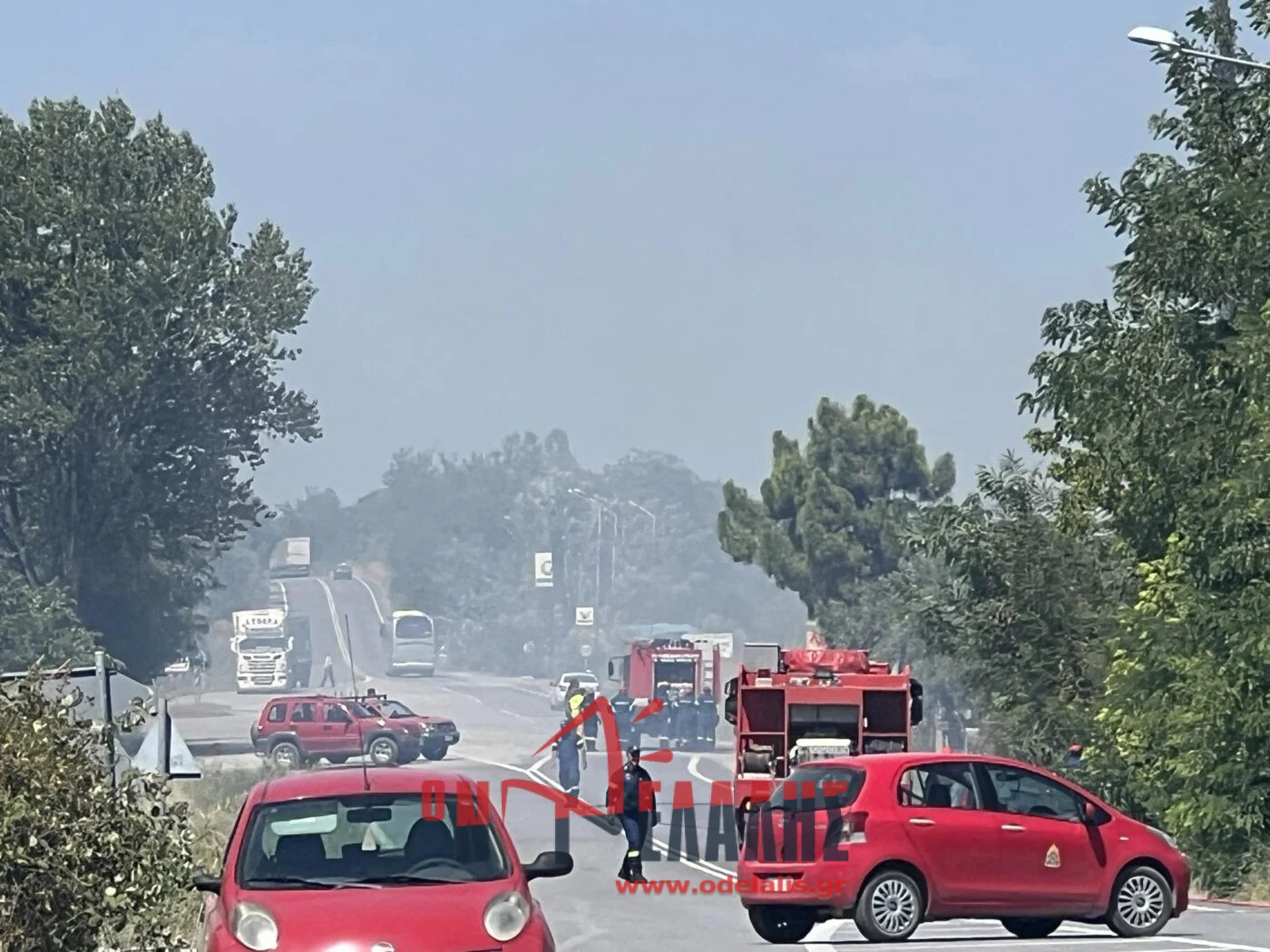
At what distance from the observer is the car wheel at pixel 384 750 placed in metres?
50.7

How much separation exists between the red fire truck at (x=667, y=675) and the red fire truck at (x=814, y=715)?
34.9 meters

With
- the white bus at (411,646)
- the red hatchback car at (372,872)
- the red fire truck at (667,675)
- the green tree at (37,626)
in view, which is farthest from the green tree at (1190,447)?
the white bus at (411,646)

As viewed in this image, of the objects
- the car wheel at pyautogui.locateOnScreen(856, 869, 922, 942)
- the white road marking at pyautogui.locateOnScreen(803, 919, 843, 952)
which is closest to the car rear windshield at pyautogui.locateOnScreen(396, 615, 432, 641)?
the white road marking at pyautogui.locateOnScreen(803, 919, 843, 952)

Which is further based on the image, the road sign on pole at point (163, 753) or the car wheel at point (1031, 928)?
the car wheel at point (1031, 928)

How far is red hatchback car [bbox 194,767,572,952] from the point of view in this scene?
1077 centimetres

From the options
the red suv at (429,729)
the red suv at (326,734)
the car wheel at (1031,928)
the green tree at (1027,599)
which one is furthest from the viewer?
the red suv at (429,729)

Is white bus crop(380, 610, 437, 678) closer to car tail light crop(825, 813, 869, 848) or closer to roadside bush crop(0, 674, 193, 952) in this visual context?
car tail light crop(825, 813, 869, 848)

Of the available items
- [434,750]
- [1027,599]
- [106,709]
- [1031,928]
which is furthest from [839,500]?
[106,709]

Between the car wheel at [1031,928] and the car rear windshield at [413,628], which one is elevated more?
the car rear windshield at [413,628]

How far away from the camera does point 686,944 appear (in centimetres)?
1753

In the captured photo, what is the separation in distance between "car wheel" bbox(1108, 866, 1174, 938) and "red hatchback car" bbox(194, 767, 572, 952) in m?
7.11

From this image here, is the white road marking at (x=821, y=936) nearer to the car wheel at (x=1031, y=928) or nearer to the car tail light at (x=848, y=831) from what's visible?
the car tail light at (x=848, y=831)

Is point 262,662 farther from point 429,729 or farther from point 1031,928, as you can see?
point 1031,928

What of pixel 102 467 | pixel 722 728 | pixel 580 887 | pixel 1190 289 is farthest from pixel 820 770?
pixel 722 728
